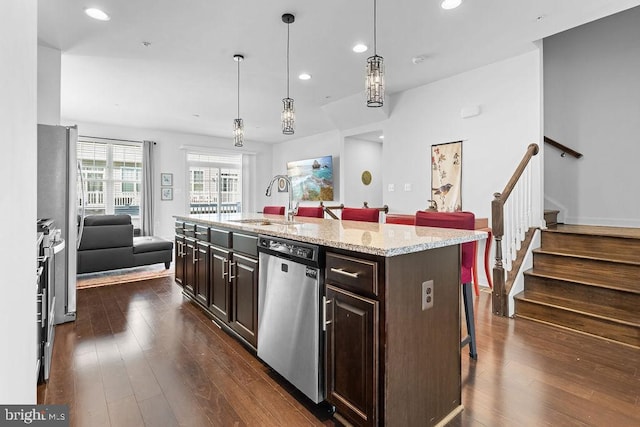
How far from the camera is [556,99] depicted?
181 inches

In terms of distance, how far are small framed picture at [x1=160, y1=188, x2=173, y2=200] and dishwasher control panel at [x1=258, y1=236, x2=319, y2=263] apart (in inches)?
262

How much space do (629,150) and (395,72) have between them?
3.02 m

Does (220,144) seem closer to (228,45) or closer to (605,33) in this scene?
(228,45)

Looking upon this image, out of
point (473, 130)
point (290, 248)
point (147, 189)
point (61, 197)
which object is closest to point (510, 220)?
point (473, 130)

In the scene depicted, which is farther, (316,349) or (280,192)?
(280,192)

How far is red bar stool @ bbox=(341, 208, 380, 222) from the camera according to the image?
2.93 metres

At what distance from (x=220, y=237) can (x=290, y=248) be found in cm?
113

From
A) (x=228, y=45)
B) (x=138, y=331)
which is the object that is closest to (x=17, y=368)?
(x=138, y=331)

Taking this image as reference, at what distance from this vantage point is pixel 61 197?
3.05 m

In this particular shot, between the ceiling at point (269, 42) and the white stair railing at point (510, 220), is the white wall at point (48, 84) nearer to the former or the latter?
the ceiling at point (269, 42)

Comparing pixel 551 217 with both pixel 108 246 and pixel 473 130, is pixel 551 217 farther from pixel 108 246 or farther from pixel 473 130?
pixel 108 246

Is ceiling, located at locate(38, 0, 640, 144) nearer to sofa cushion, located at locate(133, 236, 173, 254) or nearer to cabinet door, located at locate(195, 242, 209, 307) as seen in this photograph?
cabinet door, located at locate(195, 242, 209, 307)

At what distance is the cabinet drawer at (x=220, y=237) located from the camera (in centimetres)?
265

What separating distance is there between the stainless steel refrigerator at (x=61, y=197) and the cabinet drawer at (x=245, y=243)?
168 cm
